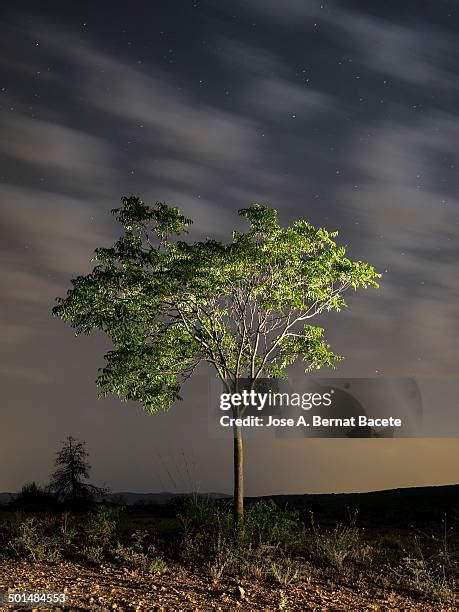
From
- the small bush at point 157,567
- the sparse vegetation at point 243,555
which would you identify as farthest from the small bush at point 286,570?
the small bush at point 157,567

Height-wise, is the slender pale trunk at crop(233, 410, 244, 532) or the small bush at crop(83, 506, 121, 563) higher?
the slender pale trunk at crop(233, 410, 244, 532)

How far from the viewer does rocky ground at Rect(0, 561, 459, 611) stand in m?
10.9

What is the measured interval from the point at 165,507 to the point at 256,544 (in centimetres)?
1631

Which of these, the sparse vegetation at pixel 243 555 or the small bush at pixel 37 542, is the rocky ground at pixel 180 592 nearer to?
the sparse vegetation at pixel 243 555

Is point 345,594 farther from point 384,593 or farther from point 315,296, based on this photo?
point 315,296

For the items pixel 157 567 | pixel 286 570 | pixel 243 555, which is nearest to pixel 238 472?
pixel 243 555

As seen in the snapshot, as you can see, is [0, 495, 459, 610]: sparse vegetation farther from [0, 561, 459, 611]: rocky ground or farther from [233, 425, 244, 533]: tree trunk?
[233, 425, 244, 533]: tree trunk

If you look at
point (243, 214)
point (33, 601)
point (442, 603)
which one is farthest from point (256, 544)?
point (243, 214)

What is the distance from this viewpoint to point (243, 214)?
1745cm

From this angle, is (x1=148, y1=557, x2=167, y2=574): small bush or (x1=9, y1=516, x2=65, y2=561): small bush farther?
(x1=9, y1=516, x2=65, y2=561): small bush

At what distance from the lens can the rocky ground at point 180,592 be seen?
10938 millimetres

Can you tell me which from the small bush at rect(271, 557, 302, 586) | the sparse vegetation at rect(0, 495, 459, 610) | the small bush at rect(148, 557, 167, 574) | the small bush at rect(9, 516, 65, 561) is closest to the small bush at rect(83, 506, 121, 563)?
the sparse vegetation at rect(0, 495, 459, 610)

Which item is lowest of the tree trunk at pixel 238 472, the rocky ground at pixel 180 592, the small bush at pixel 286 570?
the rocky ground at pixel 180 592

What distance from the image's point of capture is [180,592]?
11.7m
